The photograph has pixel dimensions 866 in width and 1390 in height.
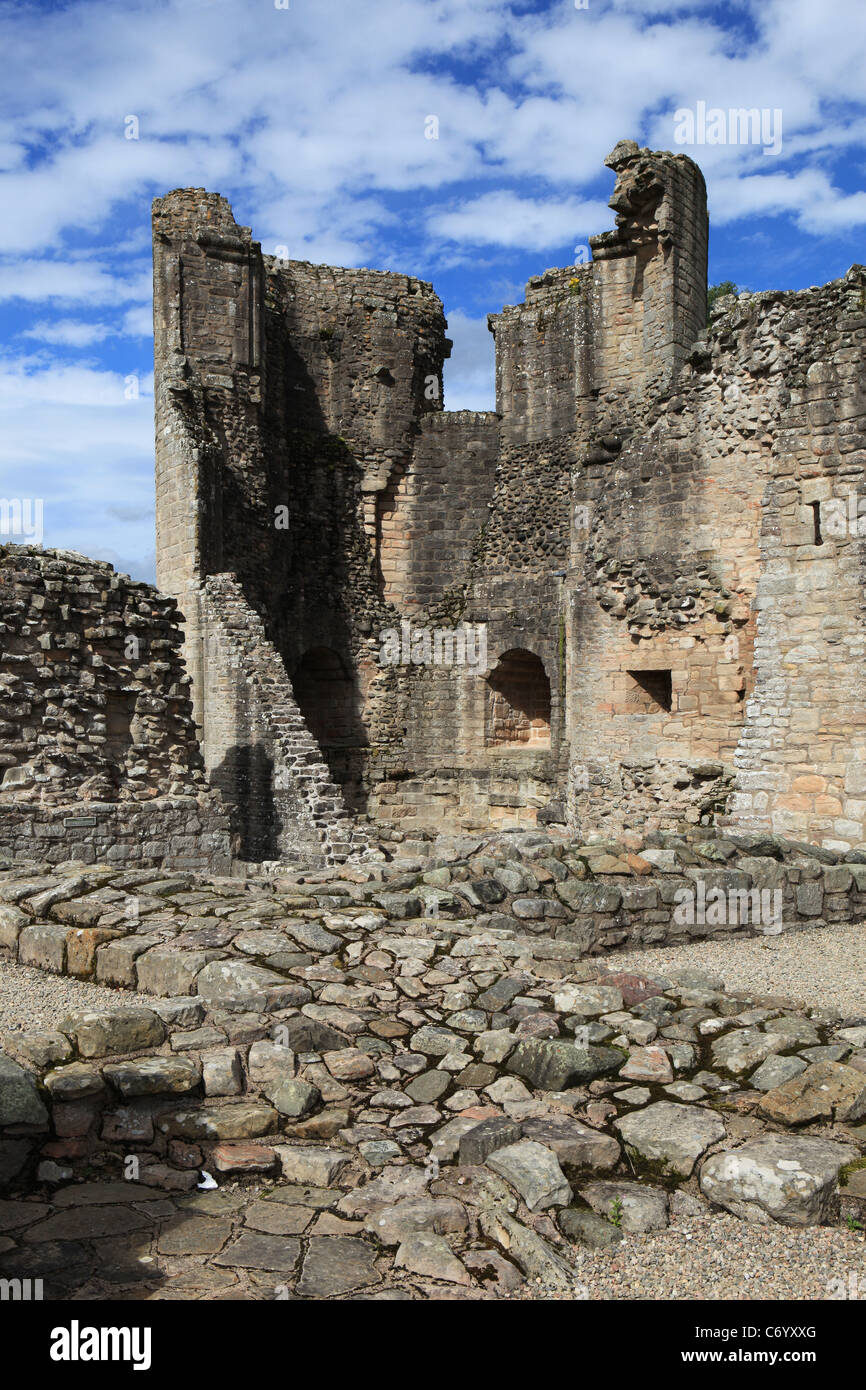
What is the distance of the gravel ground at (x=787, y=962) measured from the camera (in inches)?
240

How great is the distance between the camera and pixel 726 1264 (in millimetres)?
3338

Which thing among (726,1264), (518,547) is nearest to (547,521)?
(518,547)

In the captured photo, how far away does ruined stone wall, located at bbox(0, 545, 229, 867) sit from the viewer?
9.17m

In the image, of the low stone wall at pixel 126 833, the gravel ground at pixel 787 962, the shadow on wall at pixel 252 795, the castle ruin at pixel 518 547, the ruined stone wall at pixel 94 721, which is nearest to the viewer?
the gravel ground at pixel 787 962

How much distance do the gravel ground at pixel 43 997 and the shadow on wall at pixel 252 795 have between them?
737 cm

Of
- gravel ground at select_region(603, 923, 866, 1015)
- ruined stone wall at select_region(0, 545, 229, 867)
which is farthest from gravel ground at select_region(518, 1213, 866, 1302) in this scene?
→ ruined stone wall at select_region(0, 545, 229, 867)

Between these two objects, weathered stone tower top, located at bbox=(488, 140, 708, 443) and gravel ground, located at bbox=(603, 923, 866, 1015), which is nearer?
gravel ground, located at bbox=(603, 923, 866, 1015)

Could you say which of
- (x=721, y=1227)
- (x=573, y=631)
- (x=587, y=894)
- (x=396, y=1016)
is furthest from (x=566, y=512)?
(x=721, y=1227)

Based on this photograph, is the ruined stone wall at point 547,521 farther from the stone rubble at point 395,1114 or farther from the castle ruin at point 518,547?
the stone rubble at point 395,1114

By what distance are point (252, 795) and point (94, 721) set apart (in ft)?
14.0

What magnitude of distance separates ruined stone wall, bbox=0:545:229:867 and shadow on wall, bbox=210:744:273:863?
2.94m

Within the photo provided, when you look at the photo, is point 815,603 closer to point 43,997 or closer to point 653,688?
point 653,688

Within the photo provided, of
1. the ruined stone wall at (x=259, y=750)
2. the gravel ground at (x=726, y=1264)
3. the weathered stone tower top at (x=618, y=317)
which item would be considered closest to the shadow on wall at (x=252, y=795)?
the ruined stone wall at (x=259, y=750)

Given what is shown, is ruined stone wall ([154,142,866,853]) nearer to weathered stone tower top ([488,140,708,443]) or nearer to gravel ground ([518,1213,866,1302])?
weathered stone tower top ([488,140,708,443])
